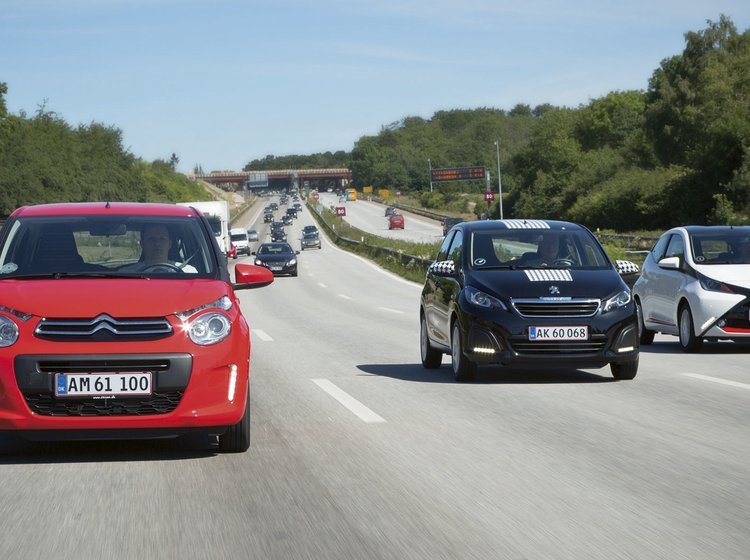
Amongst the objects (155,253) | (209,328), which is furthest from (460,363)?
(209,328)

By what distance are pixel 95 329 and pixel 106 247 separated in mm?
1423

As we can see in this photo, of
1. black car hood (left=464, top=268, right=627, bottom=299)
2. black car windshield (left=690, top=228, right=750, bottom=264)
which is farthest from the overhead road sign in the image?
black car hood (left=464, top=268, right=627, bottom=299)

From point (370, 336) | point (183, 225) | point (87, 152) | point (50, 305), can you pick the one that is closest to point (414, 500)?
point (50, 305)

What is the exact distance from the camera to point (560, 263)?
1162cm

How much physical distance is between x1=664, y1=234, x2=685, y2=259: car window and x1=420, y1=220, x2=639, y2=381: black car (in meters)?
3.15

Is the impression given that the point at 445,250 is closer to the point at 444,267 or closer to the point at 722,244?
the point at 444,267

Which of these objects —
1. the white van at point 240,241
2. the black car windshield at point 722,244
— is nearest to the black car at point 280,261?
the white van at point 240,241

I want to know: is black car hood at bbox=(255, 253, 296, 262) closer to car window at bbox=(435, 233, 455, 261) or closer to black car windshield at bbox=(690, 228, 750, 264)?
black car windshield at bbox=(690, 228, 750, 264)

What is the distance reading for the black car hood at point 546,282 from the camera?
10750mm

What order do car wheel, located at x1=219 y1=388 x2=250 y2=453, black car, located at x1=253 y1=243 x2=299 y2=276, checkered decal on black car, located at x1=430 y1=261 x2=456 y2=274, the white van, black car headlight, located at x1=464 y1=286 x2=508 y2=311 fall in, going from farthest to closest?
1. the white van
2. black car, located at x1=253 y1=243 x2=299 y2=276
3. checkered decal on black car, located at x1=430 y1=261 x2=456 y2=274
4. black car headlight, located at x1=464 y1=286 x2=508 y2=311
5. car wheel, located at x1=219 y1=388 x2=250 y2=453

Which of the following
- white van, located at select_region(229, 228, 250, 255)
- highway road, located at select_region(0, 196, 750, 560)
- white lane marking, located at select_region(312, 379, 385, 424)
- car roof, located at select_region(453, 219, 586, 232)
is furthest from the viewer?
white van, located at select_region(229, 228, 250, 255)

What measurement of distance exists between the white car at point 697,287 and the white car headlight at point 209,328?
807 centimetres

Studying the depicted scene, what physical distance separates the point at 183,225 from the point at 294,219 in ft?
431

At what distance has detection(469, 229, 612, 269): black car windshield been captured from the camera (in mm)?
11633
